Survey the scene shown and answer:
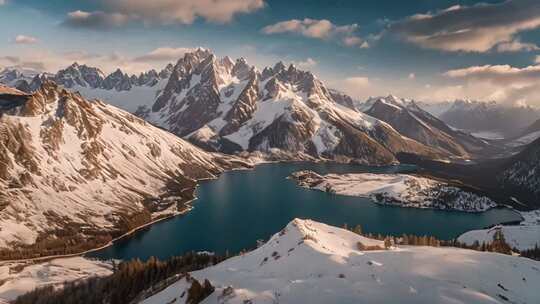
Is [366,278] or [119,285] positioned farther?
[119,285]

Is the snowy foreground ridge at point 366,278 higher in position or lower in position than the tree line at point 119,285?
higher

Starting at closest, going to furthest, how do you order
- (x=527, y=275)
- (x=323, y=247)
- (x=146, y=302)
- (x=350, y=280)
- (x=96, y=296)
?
1. (x=350, y=280)
2. (x=527, y=275)
3. (x=146, y=302)
4. (x=323, y=247)
5. (x=96, y=296)

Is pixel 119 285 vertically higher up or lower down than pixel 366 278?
lower down

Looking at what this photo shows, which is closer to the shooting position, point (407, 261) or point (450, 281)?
point (450, 281)

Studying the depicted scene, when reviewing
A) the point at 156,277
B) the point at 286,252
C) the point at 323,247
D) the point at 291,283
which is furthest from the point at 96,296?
the point at 291,283

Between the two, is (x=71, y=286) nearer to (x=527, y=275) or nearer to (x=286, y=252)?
(x=286, y=252)

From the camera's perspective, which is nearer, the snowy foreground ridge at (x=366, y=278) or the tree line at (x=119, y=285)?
the snowy foreground ridge at (x=366, y=278)

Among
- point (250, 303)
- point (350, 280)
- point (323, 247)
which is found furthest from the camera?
point (323, 247)

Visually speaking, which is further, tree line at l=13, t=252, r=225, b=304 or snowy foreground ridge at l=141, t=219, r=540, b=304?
tree line at l=13, t=252, r=225, b=304
